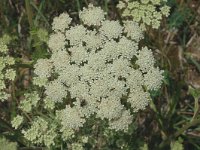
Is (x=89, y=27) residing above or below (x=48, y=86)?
above

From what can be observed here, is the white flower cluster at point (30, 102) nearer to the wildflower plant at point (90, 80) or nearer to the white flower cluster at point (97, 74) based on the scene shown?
the wildflower plant at point (90, 80)

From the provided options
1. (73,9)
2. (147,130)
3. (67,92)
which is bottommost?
(147,130)

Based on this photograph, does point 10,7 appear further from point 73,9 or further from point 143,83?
point 143,83

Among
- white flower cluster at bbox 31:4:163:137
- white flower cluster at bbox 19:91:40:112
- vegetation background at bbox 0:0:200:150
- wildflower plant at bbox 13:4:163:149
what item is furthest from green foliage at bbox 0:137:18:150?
vegetation background at bbox 0:0:200:150

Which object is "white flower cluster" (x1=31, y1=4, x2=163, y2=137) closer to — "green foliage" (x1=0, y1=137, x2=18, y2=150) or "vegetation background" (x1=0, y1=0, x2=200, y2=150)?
"green foliage" (x1=0, y1=137, x2=18, y2=150)

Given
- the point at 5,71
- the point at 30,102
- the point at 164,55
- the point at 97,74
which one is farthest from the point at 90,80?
the point at 164,55

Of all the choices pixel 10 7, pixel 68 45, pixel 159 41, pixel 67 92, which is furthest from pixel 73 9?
pixel 67 92
